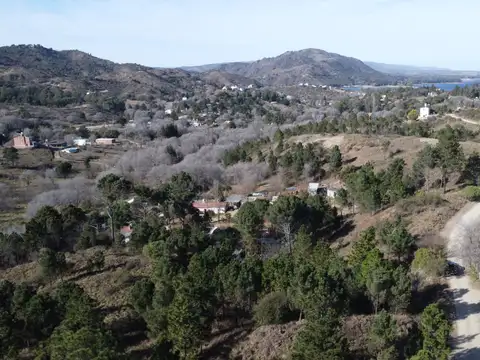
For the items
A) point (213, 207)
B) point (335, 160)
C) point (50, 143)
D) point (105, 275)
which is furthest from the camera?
point (50, 143)

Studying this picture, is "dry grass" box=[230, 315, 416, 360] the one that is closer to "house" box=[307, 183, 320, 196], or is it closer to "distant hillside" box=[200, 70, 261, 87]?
"house" box=[307, 183, 320, 196]

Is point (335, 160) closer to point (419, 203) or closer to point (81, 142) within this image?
point (419, 203)

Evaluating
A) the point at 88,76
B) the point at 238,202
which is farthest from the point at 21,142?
the point at 88,76

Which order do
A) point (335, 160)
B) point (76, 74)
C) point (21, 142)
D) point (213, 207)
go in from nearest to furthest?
point (213, 207), point (335, 160), point (21, 142), point (76, 74)

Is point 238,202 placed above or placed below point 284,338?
below

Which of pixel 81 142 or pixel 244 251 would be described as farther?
pixel 81 142

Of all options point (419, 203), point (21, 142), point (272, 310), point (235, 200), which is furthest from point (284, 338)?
point (21, 142)

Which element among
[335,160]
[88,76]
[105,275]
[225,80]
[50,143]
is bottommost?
[105,275]
